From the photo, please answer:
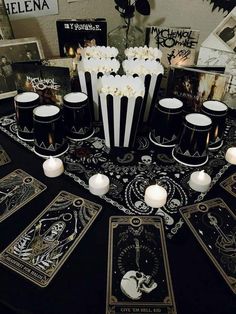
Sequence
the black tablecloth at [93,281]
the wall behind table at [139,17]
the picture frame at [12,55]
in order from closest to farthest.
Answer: the black tablecloth at [93,281] → the picture frame at [12,55] → the wall behind table at [139,17]

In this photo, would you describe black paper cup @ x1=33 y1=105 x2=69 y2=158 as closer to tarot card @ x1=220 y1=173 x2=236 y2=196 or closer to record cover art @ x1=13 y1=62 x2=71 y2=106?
record cover art @ x1=13 y1=62 x2=71 y2=106

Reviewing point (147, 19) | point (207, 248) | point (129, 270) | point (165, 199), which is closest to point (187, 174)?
point (165, 199)

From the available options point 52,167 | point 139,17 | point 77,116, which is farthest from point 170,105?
point 139,17

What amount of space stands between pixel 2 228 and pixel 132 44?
3.04 ft

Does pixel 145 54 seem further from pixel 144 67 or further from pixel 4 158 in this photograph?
pixel 4 158

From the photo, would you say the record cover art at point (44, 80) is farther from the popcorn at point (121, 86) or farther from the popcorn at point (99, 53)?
the popcorn at point (121, 86)

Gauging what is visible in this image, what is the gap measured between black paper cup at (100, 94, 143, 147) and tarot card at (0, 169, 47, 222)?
263 millimetres

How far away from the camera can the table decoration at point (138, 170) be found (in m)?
0.71

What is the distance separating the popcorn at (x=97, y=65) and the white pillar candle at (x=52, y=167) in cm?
32

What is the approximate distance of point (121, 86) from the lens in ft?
2.69

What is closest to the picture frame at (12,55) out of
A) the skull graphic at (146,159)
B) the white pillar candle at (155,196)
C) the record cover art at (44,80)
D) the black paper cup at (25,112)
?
the record cover art at (44,80)

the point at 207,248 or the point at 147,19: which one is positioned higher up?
the point at 147,19

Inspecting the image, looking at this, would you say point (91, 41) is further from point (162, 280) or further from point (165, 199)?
point (162, 280)

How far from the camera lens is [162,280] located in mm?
560
